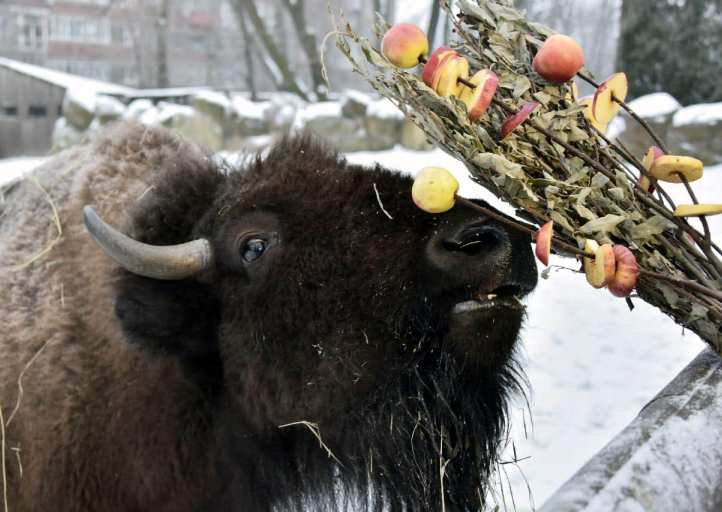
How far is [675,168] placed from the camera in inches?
75.5

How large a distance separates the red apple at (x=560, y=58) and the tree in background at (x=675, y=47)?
10216 mm

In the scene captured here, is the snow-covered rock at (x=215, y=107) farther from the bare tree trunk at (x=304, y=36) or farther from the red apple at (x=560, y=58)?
the red apple at (x=560, y=58)

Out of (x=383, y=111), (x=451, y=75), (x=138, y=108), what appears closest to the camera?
(x=451, y=75)

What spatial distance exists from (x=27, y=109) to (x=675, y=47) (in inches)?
733

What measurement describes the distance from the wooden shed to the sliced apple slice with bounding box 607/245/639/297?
21.8m

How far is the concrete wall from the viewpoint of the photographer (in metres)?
21.8

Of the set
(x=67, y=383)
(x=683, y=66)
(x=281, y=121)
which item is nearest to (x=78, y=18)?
(x=281, y=121)

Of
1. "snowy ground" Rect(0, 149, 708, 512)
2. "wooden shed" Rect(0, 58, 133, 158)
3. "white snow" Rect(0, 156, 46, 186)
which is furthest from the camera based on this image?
"wooden shed" Rect(0, 58, 133, 158)

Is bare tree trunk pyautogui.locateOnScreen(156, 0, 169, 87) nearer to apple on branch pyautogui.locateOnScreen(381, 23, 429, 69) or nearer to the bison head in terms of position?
the bison head

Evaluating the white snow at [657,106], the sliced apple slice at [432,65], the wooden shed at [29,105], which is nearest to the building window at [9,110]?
the wooden shed at [29,105]

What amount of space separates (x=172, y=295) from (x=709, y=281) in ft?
5.12

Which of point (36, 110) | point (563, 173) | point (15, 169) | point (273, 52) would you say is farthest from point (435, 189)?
point (36, 110)

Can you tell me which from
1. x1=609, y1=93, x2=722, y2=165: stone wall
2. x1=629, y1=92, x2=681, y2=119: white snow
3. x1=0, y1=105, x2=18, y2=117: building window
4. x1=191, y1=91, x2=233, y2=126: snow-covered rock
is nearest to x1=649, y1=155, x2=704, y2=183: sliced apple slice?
x1=609, y1=93, x2=722, y2=165: stone wall

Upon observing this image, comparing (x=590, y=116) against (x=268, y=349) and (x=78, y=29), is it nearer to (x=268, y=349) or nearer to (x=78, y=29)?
(x=268, y=349)
